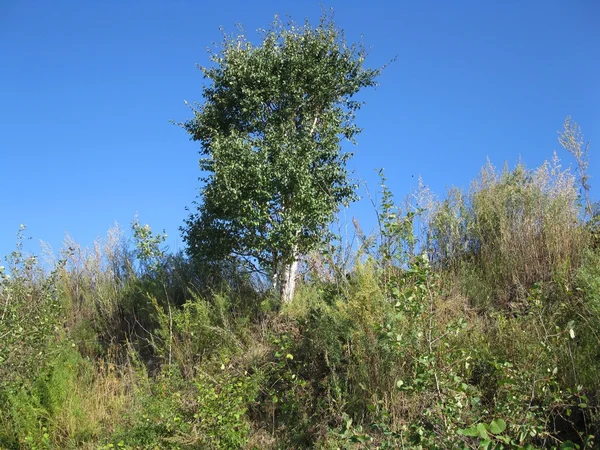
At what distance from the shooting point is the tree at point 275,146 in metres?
9.01

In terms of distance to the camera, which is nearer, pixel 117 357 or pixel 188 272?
pixel 117 357

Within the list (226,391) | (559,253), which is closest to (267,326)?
(226,391)

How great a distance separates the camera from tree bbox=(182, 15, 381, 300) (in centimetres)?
901

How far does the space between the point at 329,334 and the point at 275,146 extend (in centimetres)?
373

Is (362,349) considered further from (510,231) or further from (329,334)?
(510,231)

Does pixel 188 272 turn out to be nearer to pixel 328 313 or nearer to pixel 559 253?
pixel 328 313

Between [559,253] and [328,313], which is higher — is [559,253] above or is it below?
above

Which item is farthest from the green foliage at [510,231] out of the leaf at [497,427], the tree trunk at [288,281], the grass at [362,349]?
the leaf at [497,427]

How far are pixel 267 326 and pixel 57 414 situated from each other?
10.5 feet

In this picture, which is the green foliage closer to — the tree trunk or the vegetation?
the vegetation

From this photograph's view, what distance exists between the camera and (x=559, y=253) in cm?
764

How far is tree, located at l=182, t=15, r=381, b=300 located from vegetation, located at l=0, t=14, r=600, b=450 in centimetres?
6

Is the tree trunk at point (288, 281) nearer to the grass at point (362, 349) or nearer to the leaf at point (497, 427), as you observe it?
the grass at point (362, 349)

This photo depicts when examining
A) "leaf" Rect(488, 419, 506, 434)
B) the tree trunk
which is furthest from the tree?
"leaf" Rect(488, 419, 506, 434)
